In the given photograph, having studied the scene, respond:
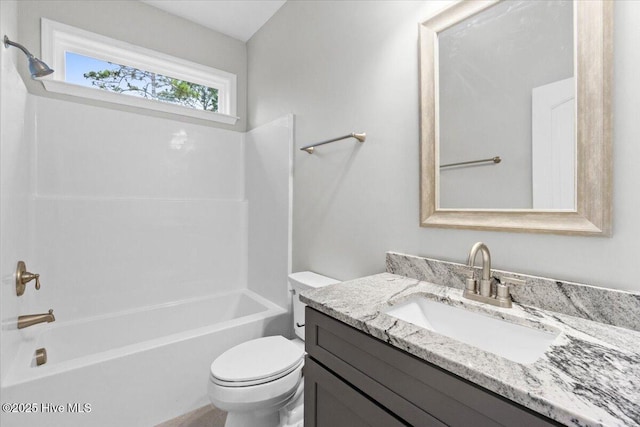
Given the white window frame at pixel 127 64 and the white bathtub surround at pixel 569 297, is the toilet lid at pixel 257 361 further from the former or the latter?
the white window frame at pixel 127 64

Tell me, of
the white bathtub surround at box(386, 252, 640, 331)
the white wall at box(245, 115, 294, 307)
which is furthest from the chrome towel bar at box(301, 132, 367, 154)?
the white bathtub surround at box(386, 252, 640, 331)

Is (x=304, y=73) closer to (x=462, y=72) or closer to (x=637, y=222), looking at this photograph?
(x=462, y=72)

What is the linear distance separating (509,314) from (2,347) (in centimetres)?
197

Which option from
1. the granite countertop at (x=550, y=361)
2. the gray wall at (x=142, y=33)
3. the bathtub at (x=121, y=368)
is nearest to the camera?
the granite countertop at (x=550, y=361)

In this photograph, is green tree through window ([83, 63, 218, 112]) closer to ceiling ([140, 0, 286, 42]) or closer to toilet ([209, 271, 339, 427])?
ceiling ([140, 0, 286, 42])

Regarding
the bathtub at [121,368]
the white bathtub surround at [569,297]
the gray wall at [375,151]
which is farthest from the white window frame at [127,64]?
the white bathtub surround at [569,297]

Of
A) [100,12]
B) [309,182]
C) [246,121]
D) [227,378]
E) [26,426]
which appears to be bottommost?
[26,426]

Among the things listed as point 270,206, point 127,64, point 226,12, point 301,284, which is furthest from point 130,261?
point 226,12

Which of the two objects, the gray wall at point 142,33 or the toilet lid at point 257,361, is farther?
the gray wall at point 142,33

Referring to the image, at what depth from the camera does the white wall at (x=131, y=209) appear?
1915 mm

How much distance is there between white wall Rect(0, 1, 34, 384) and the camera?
1238 mm

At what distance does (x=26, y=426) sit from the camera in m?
1.28

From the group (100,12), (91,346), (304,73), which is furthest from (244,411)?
(100,12)

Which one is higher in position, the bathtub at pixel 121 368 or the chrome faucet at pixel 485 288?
the chrome faucet at pixel 485 288
